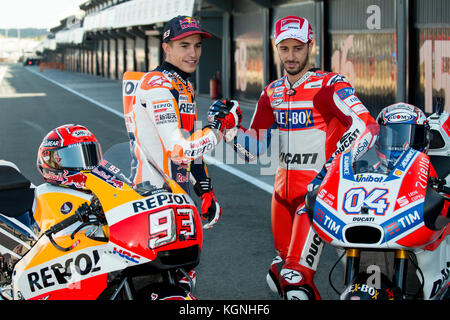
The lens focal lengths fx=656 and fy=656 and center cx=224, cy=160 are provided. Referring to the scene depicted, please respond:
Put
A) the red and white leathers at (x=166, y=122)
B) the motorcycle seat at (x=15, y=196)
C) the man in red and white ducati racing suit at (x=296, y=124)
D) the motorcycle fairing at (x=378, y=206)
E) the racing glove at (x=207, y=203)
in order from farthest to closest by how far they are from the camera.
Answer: the man in red and white ducati racing suit at (x=296, y=124)
the racing glove at (x=207, y=203)
the motorcycle seat at (x=15, y=196)
the red and white leathers at (x=166, y=122)
the motorcycle fairing at (x=378, y=206)

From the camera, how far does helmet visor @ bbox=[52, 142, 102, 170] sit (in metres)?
4.55

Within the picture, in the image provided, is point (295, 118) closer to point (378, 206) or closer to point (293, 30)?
point (293, 30)

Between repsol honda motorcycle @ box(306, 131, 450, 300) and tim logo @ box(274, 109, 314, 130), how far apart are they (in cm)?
95

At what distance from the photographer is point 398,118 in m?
4.47

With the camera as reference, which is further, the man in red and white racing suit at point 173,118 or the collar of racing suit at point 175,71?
the collar of racing suit at point 175,71

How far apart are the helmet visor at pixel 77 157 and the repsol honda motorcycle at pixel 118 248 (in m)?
1.11

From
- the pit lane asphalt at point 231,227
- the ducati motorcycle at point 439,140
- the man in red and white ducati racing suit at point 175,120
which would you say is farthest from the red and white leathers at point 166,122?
the ducati motorcycle at point 439,140

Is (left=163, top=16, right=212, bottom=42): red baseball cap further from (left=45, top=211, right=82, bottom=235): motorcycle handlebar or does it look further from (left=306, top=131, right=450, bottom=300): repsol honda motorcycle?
(left=45, top=211, right=82, bottom=235): motorcycle handlebar

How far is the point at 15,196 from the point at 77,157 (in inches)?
25.6

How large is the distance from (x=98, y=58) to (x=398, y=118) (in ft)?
220

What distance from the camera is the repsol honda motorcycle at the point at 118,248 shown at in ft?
9.81

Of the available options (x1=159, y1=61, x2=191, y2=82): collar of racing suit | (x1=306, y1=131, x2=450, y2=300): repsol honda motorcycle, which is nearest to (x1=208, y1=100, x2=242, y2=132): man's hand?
(x1=159, y1=61, x2=191, y2=82): collar of racing suit

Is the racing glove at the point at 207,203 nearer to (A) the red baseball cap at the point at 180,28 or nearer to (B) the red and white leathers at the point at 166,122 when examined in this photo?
(B) the red and white leathers at the point at 166,122
